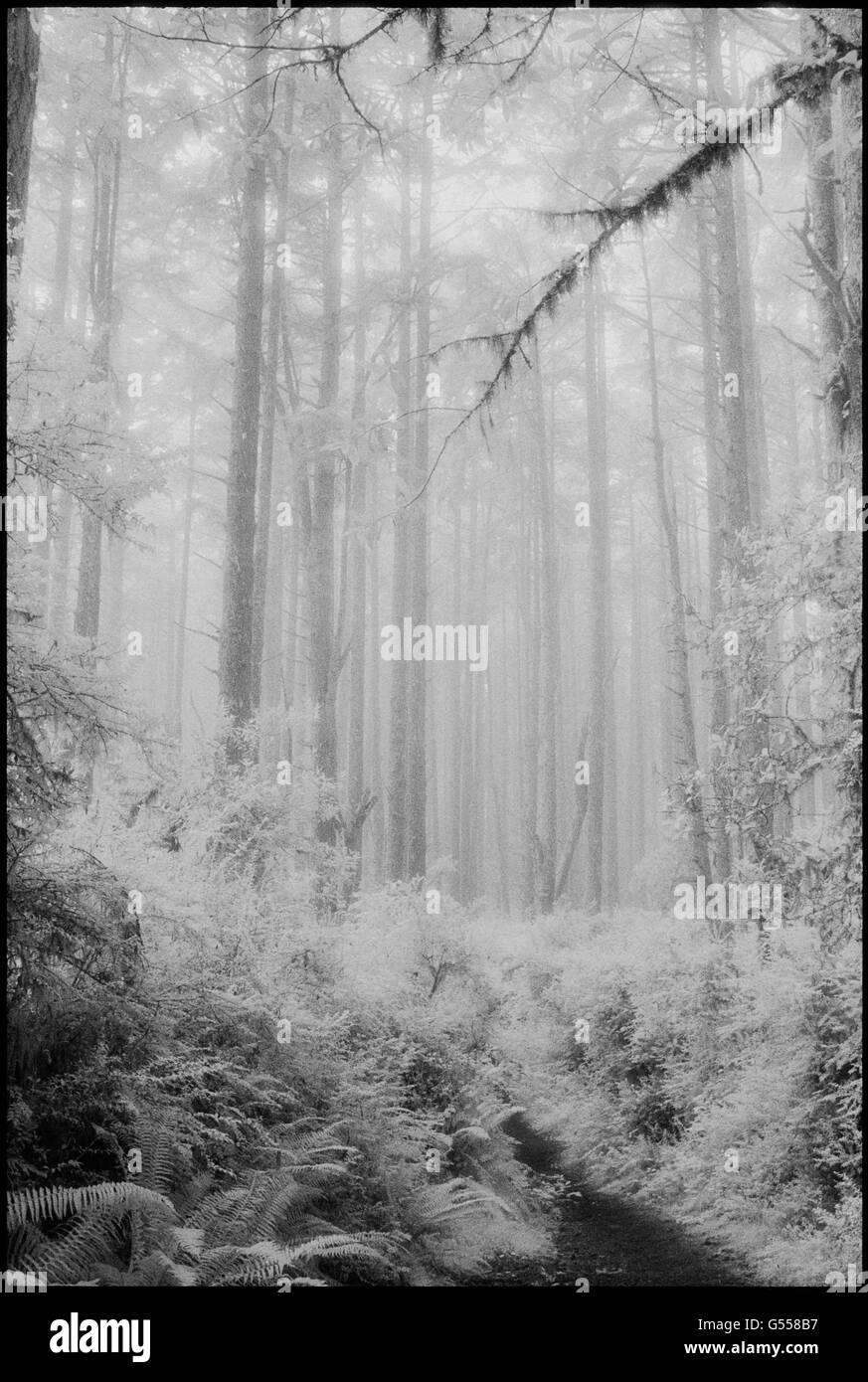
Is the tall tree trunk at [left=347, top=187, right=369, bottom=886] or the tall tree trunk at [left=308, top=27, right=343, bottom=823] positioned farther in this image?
the tall tree trunk at [left=308, top=27, right=343, bottom=823]

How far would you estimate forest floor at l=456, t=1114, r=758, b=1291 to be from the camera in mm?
5227

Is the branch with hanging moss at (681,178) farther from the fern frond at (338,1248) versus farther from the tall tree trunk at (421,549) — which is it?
the tall tree trunk at (421,549)

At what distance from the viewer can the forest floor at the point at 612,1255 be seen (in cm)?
523

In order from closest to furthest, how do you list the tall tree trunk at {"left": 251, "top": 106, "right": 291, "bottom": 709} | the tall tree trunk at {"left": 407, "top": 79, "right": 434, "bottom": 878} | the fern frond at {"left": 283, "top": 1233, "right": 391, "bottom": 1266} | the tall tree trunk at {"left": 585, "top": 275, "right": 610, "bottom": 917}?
the fern frond at {"left": 283, "top": 1233, "right": 391, "bottom": 1266} < the tall tree trunk at {"left": 251, "top": 106, "right": 291, "bottom": 709} < the tall tree trunk at {"left": 407, "top": 79, "right": 434, "bottom": 878} < the tall tree trunk at {"left": 585, "top": 275, "right": 610, "bottom": 917}

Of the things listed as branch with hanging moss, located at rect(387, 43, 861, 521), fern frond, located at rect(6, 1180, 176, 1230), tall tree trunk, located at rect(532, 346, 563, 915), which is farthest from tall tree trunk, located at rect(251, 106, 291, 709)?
fern frond, located at rect(6, 1180, 176, 1230)

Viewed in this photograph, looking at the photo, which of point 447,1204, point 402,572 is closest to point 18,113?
point 447,1204

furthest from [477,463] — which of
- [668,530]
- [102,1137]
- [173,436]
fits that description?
[102,1137]

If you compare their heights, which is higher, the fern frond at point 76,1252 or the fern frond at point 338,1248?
the fern frond at point 76,1252

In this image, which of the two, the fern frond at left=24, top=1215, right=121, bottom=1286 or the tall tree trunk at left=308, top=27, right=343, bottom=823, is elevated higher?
the tall tree trunk at left=308, top=27, right=343, bottom=823

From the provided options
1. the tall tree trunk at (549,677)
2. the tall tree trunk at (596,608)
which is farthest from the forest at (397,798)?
the tall tree trunk at (549,677)

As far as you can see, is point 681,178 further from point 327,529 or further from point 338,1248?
point 327,529

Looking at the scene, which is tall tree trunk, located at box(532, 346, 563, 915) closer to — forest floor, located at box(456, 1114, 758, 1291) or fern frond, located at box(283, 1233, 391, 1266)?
forest floor, located at box(456, 1114, 758, 1291)

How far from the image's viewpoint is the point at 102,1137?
159 inches

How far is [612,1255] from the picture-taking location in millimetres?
5734
